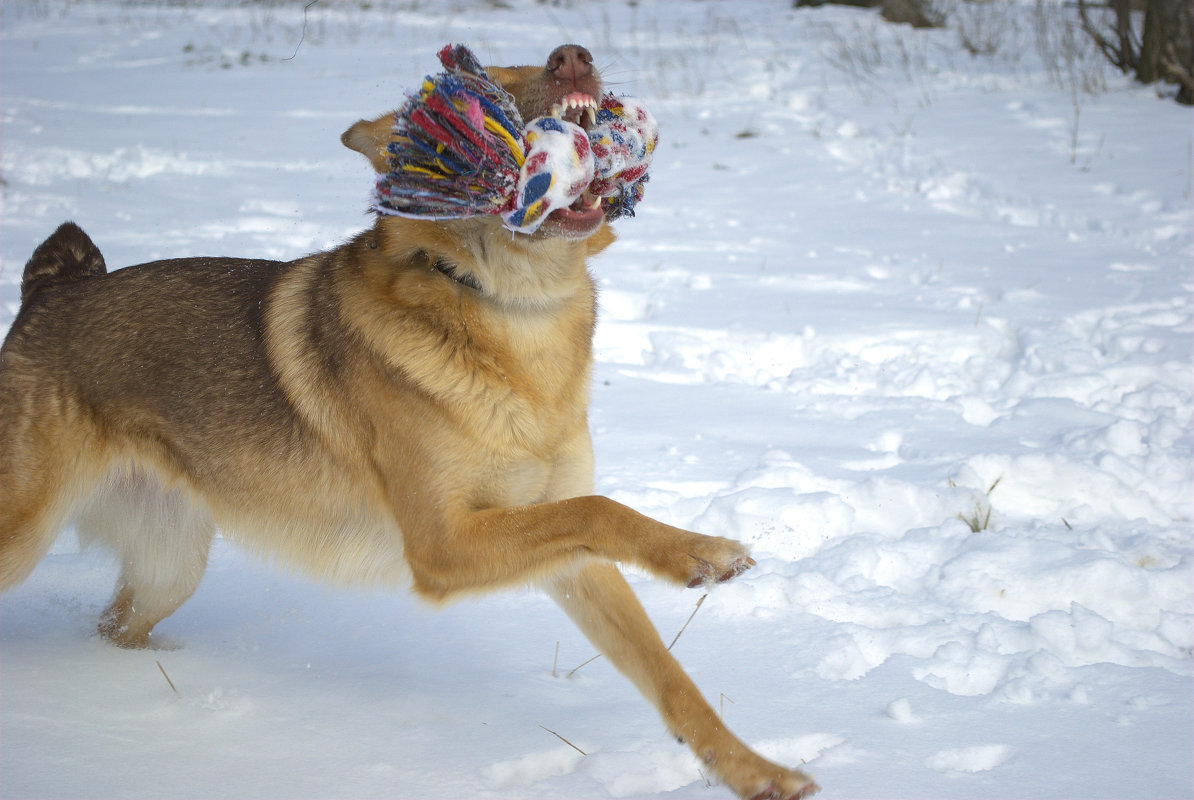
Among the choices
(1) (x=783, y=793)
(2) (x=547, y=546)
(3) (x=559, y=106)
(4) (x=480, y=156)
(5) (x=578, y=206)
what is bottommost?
(1) (x=783, y=793)

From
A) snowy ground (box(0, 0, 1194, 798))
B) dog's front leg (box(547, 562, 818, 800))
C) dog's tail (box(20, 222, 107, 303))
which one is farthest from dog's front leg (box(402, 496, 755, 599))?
dog's tail (box(20, 222, 107, 303))

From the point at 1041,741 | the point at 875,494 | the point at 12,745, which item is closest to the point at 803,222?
the point at 875,494

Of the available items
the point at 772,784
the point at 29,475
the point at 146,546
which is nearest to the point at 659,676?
the point at 772,784

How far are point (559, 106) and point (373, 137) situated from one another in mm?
544

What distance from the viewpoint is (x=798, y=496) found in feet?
12.8

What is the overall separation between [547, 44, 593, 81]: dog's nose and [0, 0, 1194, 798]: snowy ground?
5.75 ft

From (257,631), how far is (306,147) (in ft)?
23.6

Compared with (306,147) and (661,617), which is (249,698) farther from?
(306,147)

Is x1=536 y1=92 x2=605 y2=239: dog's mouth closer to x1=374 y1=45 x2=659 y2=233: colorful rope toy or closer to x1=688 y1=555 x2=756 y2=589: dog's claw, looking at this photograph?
x1=374 y1=45 x2=659 y2=233: colorful rope toy

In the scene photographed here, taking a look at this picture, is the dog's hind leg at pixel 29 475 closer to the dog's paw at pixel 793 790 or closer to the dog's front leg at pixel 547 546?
the dog's front leg at pixel 547 546

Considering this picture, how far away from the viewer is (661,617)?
3307mm

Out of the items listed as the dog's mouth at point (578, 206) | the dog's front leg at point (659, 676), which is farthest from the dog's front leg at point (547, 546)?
the dog's mouth at point (578, 206)

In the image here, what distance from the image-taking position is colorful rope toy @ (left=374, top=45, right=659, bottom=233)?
2438mm

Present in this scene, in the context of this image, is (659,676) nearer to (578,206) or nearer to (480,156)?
(578,206)
